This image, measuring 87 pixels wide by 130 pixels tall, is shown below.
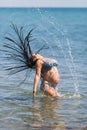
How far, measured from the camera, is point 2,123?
10.6 meters

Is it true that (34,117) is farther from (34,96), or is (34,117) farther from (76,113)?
(34,96)

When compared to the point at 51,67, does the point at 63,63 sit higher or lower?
lower

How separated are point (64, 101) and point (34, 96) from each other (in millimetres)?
745

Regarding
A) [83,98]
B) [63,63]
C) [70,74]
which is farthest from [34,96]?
[63,63]

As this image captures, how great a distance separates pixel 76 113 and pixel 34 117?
1.00 metres

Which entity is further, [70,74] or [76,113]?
[70,74]

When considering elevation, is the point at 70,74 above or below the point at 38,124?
below

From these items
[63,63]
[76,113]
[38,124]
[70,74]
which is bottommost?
[63,63]

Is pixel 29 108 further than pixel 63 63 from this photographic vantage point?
No

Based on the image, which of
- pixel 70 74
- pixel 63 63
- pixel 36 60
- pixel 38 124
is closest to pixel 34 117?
pixel 38 124

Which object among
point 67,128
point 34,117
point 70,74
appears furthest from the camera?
point 70,74

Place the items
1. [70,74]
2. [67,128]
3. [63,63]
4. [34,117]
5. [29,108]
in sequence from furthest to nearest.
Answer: [63,63] → [70,74] → [29,108] → [34,117] → [67,128]

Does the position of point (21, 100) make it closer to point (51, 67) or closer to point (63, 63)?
point (51, 67)

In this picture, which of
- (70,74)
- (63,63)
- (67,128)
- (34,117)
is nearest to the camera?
(67,128)
